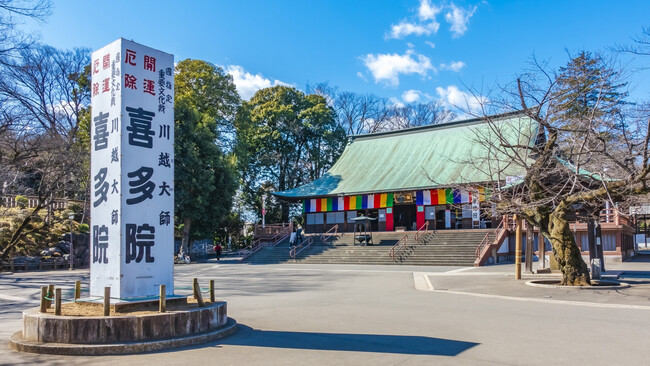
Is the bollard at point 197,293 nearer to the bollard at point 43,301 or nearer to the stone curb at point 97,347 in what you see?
the stone curb at point 97,347

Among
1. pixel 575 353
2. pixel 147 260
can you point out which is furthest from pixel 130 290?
pixel 575 353

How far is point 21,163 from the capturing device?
2497 centimetres

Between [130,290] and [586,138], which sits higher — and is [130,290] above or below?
below

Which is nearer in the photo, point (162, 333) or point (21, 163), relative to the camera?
point (162, 333)

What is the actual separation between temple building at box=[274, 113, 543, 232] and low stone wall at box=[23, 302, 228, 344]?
24.7 m

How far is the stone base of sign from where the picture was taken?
21.2 feet

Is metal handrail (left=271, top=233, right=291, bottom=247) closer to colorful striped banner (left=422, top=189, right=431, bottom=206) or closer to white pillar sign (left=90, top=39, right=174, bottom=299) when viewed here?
colorful striped banner (left=422, top=189, right=431, bottom=206)

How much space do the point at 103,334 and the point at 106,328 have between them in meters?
0.08

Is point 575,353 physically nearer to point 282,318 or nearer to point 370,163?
point 282,318

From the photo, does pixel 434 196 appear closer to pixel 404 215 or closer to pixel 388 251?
pixel 404 215

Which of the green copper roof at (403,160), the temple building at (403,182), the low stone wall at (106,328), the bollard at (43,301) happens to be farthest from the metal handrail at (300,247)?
the low stone wall at (106,328)

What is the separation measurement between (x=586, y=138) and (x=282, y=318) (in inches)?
333

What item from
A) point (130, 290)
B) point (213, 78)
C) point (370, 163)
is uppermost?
point (213, 78)

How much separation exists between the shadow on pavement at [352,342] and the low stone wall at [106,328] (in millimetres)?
686
